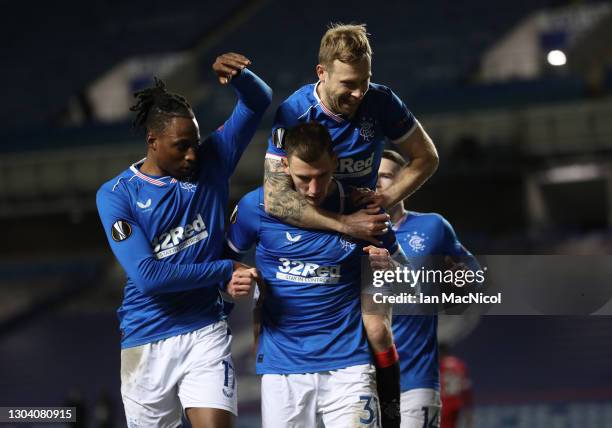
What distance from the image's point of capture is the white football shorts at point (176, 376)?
3.68m

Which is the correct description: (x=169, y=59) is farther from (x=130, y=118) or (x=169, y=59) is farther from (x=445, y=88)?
(x=445, y=88)

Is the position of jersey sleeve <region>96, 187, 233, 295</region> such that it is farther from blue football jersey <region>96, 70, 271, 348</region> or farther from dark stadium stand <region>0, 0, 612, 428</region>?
dark stadium stand <region>0, 0, 612, 428</region>

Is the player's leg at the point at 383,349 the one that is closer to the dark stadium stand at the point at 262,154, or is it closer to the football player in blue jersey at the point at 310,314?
the football player in blue jersey at the point at 310,314

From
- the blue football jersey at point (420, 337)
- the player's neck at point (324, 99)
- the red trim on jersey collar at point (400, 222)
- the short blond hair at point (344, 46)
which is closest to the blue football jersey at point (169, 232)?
the player's neck at point (324, 99)

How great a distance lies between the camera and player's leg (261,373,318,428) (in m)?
3.62

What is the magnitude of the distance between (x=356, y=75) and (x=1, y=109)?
604 inches

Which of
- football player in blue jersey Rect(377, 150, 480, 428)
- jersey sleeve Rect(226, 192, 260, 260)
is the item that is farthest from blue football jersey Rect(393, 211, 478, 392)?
jersey sleeve Rect(226, 192, 260, 260)

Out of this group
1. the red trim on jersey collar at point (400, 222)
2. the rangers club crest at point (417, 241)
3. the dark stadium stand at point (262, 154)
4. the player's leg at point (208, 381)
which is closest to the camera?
the player's leg at point (208, 381)

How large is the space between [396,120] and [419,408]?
55.5 inches

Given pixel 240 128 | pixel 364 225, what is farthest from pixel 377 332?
pixel 240 128

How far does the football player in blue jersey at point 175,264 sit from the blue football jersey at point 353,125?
0.20 metres

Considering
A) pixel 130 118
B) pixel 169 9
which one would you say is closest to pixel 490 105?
pixel 130 118

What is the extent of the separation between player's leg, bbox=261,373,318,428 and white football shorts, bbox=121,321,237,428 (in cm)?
16

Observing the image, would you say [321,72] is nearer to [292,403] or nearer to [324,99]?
[324,99]
